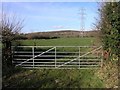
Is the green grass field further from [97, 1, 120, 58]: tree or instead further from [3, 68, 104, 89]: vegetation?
[97, 1, 120, 58]: tree

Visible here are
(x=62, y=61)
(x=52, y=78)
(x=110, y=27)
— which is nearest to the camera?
(x=52, y=78)

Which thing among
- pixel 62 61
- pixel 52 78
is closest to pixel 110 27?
pixel 62 61

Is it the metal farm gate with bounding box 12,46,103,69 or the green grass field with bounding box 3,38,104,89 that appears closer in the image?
the green grass field with bounding box 3,38,104,89

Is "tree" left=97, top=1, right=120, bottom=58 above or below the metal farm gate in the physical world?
above

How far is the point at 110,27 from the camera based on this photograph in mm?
16312

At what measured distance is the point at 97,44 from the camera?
18.0 meters

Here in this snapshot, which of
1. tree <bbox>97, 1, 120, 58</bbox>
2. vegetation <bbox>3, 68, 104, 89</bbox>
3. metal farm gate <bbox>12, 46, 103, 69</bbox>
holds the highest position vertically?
tree <bbox>97, 1, 120, 58</bbox>

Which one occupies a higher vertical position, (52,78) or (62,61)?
(62,61)

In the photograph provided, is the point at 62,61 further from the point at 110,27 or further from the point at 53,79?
the point at 110,27

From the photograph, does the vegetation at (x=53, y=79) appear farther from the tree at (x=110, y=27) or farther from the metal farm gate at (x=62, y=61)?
the tree at (x=110, y=27)

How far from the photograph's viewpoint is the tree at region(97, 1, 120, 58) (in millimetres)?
15742

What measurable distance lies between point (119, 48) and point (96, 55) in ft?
7.01

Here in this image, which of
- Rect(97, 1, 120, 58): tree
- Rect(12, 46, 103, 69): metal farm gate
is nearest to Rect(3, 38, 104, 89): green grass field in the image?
Rect(12, 46, 103, 69): metal farm gate

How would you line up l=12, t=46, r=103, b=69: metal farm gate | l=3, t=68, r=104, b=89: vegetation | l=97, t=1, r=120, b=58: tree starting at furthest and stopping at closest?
1. l=12, t=46, r=103, b=69: metal farm gate
2. l=97, t=1, r=120, b=58: tree
3. l=3, t=68, r=104, b=89: vegetation
